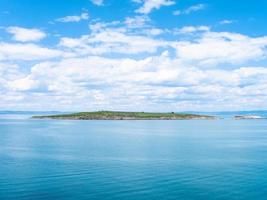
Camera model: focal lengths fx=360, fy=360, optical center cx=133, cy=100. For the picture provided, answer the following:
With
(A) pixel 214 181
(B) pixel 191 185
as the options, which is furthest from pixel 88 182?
(A) pixel 214 181

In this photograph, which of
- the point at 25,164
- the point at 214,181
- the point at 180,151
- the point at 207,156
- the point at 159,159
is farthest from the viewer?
the point at 180,151

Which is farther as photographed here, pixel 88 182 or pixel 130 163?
pixel 130 163

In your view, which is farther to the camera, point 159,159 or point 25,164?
point 159,159

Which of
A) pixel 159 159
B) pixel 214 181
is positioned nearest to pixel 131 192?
pixel 214 181

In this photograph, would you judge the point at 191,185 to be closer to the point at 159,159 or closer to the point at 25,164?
the point at 159,159

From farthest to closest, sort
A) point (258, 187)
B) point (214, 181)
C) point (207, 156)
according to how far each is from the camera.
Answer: point (207, 156) < point (214, 181) < point (258, 187)

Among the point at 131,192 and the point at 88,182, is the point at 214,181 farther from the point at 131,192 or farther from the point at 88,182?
the point at 88,182

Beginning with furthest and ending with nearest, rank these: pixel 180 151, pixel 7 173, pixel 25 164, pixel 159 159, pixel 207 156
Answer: pixel 180 151
pixel 207 156
pixel 159 159
pixel 25 164
pixel 7 173

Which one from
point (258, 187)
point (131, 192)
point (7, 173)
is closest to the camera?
point (131, 192)

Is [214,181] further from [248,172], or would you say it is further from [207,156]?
[207,156]
